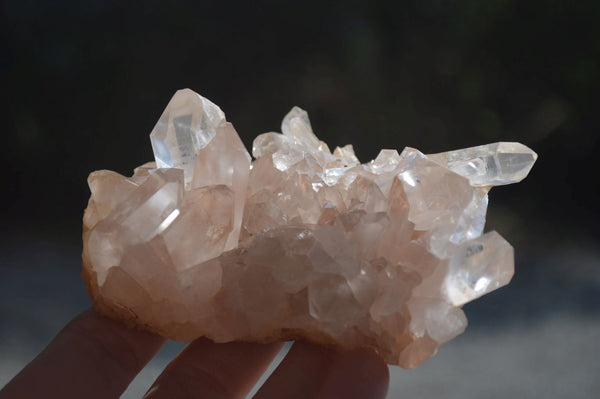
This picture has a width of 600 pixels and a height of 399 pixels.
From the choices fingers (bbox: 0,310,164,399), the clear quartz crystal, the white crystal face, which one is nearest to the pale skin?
fingers (bbox: 0,310,164,399)

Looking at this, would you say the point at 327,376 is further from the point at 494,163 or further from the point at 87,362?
the point at 494,163

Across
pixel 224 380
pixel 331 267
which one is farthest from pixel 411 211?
pixel 224 380

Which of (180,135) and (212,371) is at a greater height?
(180,135)

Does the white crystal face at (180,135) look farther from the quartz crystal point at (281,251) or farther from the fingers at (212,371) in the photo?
the fingers at (212,371)

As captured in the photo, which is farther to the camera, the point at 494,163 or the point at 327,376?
the point at 494,163

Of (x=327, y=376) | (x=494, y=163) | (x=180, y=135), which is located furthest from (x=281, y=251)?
(x=494, y=163)

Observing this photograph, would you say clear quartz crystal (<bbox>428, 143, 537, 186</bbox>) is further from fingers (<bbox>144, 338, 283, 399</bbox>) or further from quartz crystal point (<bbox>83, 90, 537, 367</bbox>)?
fingers (<bbox>144, 338, 283, 399</bbox>)
